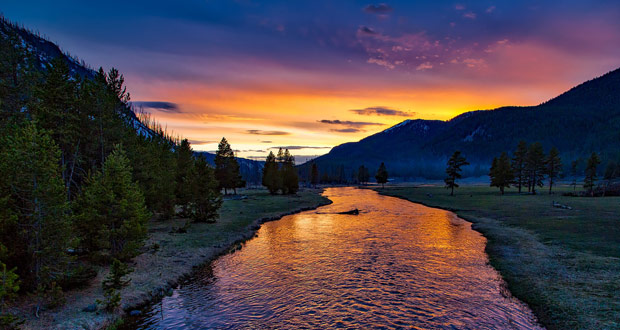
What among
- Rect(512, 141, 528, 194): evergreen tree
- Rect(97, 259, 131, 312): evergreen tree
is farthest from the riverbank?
Rect(512, 141, 528, 194): evergreen tree

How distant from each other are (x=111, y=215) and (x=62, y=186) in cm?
679

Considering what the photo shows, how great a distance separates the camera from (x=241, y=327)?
52.3 feet

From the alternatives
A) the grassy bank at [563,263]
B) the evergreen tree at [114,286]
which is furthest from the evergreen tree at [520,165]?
the evergreen tree at [114,286]

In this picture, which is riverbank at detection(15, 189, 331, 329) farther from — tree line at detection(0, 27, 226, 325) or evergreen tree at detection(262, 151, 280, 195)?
evergreen tree at detection(262, 151, 280, 195)

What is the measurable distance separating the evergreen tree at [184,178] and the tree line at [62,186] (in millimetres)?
554

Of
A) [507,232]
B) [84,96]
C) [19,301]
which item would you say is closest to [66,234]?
[19,301]

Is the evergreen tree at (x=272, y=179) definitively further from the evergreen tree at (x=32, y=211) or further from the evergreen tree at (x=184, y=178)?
the evergreen tree at (x=32, y=211)

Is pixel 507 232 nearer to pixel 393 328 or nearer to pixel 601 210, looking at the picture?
pixel 601 210

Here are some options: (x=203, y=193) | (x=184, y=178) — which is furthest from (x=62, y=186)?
(x=184, y=178)

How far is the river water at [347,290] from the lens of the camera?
53.7ft

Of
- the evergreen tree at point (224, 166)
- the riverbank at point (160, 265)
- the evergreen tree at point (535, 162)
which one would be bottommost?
the riverbank at point (160, 265)

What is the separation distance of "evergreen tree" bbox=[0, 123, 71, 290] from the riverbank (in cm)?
203

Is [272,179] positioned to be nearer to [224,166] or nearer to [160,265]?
[224,166]

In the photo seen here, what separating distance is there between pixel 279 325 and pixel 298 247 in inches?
651
